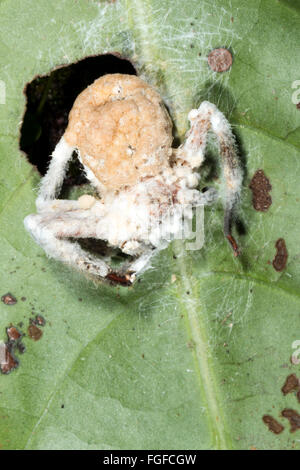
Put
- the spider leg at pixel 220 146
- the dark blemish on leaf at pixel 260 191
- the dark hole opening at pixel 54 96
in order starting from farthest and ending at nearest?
the dark blemish on leaf at pixel 260 191 < the dark hole opening at pixel 54 96 < the spider leg at pixel 220 146

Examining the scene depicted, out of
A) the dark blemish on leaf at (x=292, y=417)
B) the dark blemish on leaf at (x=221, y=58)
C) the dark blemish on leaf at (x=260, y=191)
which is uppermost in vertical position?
the dark blemish on leaf at (x=221, y=58)

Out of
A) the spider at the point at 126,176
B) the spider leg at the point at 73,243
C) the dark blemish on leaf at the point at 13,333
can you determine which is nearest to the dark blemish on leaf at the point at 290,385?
the spider at the point at 126,176

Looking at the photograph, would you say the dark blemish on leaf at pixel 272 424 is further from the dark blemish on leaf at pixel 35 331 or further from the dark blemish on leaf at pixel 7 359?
the dark blemish on leaf at pixel 7 359

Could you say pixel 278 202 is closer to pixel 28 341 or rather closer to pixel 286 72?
pixel 286 72

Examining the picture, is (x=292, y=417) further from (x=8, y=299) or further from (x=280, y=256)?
(x=8, y=299)

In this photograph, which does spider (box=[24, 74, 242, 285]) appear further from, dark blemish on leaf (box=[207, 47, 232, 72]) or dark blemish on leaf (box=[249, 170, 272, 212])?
dark blemish on leaf (box=[207, 47, 232, 72])

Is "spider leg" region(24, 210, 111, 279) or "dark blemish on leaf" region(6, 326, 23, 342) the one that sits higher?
"spider leg" region(24, 210, 111, 279)

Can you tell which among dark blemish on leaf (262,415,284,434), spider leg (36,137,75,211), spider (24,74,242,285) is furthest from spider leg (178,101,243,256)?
dark blemish on leaf (262,415,284,434)
